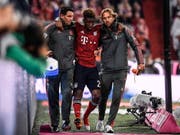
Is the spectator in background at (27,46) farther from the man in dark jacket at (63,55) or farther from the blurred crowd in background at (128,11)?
the blurred crowd in background at (128,11)

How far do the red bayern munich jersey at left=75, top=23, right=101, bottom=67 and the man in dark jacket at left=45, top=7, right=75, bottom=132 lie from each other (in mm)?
134

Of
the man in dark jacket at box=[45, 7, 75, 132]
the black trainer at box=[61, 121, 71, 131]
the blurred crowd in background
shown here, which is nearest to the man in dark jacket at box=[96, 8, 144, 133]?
the man in dark jacket at box=[45, 7, 75, 132]

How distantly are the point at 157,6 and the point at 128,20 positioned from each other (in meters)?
1.36

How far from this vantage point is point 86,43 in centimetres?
973

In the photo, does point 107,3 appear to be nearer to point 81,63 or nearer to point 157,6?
point 157,6

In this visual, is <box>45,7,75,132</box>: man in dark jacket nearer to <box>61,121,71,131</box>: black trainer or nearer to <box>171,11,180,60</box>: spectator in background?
<box>61,121,71,131</box>: black trainer

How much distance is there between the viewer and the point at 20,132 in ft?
22.9

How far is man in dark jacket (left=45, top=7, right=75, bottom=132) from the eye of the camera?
376 inches

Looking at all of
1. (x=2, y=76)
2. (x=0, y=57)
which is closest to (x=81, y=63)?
(x=2, y=76)

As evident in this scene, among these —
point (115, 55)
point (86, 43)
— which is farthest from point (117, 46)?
point (86, 43)

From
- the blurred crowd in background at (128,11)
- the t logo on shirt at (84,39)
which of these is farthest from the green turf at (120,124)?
the blurred crowd in background at (128,11)

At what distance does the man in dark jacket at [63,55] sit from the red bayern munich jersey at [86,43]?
0.13 m

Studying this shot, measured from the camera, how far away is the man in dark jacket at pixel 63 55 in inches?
376

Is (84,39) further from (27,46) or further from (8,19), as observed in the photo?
(8,19)
